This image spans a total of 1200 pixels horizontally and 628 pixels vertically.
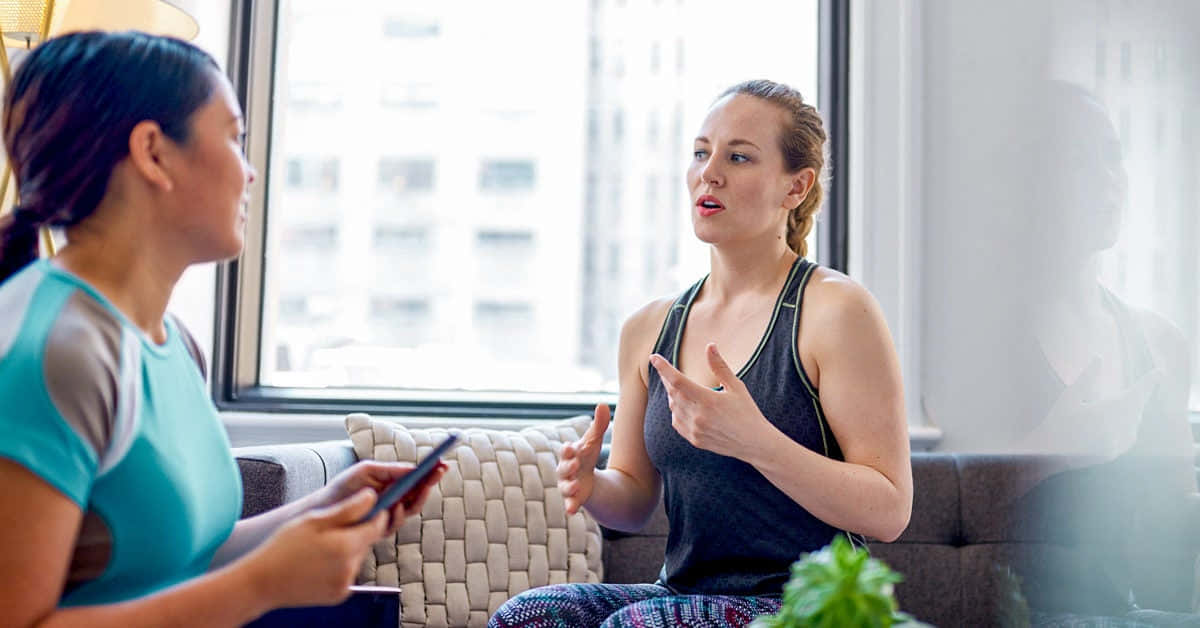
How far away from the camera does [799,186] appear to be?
1.74 metres

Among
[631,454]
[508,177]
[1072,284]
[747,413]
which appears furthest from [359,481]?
[508,177]

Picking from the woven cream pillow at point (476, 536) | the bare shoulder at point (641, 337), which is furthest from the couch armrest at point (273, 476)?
the bare shoulder at point (641, 337)

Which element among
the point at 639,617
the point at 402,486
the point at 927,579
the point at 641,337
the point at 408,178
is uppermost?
the point at 408,178

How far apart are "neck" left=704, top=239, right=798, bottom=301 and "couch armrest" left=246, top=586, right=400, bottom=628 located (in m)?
0.82

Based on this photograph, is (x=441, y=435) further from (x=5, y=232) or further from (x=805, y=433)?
(x=5, y=232)

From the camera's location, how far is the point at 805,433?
1.52 metres

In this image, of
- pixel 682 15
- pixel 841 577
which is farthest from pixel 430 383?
pixel 841 577

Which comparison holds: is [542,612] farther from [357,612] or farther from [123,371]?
[123,371]

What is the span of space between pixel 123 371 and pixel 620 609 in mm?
852

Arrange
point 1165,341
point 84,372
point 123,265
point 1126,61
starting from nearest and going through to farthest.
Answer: point 84,372, point 123,265, point 1165,341, point 1126,61

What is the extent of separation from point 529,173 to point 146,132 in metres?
2.08

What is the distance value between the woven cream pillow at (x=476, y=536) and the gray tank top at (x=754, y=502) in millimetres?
633

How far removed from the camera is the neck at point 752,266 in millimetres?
1704

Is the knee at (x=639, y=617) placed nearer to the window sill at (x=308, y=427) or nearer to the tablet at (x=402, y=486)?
the tablet at (x=402, y=486)
